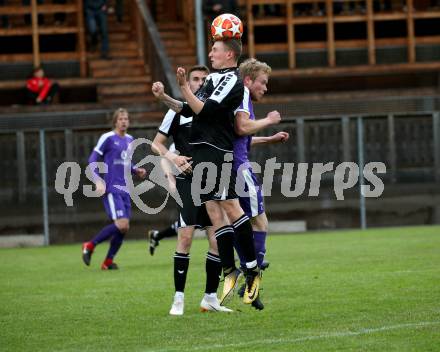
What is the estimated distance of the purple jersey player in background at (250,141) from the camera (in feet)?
31.8

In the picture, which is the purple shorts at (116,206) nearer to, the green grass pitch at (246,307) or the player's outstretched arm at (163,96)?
the green grass pitch at (246,307)

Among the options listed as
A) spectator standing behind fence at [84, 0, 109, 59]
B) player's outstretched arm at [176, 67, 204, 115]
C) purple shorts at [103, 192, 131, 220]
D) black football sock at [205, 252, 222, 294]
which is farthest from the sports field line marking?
spectator standing behind fence at [84, 0, 109, 59]

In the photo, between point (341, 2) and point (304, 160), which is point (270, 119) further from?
point (341, 2)

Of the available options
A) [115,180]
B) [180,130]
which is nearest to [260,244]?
[180,130]

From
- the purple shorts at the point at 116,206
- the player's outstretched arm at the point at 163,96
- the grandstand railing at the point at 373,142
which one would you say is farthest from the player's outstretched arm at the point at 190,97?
the grandstand railing at the point at 373,142

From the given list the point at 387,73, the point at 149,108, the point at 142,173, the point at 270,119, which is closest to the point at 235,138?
the point at 270,119

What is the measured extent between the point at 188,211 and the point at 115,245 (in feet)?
19.9

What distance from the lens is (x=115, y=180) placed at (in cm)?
1653

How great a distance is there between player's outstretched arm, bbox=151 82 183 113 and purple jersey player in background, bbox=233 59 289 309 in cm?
48

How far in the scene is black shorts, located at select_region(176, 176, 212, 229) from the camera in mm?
9906

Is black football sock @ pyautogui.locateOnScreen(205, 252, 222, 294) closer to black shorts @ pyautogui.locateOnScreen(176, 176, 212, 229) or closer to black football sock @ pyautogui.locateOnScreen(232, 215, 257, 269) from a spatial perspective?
black shorts @ pyautogui.locateOnScreen(176, 176, 212, 229)

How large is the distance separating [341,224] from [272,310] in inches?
550

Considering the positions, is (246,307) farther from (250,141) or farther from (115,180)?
(115,180)

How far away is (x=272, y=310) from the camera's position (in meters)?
9.84
